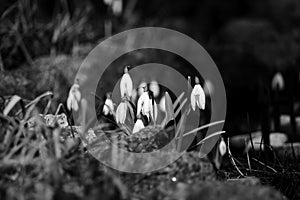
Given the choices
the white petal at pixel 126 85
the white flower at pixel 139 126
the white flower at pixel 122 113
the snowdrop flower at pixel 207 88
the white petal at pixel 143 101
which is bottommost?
the white flower at pixel 139 126

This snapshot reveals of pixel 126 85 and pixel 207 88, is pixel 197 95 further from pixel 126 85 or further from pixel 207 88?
pixel 207 88

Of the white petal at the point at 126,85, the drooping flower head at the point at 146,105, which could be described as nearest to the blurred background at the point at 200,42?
the drooping flower head at the point at 146,105

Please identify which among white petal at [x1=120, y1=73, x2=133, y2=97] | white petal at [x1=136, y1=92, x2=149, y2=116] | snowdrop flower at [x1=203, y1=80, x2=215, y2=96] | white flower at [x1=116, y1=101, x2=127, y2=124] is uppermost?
snowdrop flower at [x1=203, y1=80, x2=215, y2=96]

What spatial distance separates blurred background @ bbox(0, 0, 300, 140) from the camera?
396 cm

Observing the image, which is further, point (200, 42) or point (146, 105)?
point (200, 42)

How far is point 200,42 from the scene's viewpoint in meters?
6.78

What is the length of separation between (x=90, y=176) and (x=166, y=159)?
0.30 metres

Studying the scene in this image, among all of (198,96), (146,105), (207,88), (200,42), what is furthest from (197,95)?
(200,42)

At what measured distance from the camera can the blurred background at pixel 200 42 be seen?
396 centimetres

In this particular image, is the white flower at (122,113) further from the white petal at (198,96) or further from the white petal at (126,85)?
the white petal at (198,96)

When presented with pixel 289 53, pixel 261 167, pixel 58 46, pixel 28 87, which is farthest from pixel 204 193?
pixel 289 53

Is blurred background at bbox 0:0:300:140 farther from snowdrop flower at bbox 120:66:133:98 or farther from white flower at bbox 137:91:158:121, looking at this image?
snowdrop flower at bbox 120:66:133:98

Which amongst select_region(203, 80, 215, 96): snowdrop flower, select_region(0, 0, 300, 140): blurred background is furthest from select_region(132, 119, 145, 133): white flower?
select_region(203, 80, 215, 96): snowdrop flower

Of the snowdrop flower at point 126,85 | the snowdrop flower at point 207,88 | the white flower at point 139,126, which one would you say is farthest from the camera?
the snowdrop flower at point 207,88
